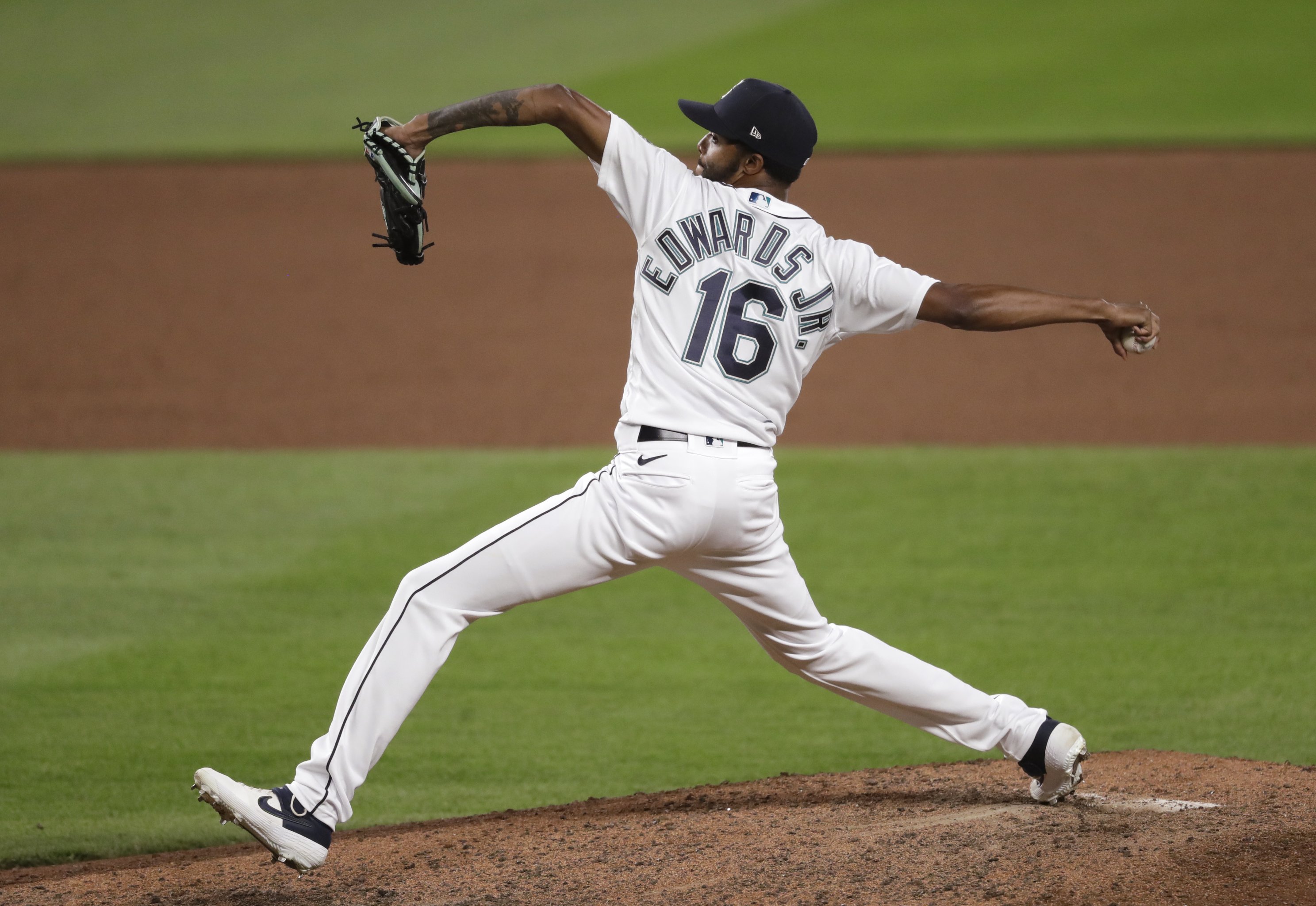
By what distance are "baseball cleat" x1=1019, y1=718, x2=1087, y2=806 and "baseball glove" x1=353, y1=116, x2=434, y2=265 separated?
205 cm

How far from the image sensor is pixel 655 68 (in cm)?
2002

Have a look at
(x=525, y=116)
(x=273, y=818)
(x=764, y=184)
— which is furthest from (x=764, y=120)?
(x=273, y=818)

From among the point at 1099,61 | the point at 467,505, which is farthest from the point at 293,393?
the point at 1099,61

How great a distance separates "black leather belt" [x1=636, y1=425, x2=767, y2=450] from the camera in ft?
11.5

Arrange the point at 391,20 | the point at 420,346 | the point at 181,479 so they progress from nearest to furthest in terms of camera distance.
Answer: the point at 181,479
the point at 420,346
the point at 391,20

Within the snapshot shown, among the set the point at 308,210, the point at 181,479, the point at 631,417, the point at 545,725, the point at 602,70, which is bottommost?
the point at 545,725

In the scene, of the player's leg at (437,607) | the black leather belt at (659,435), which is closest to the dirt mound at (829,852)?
the player's leg at (437,607)

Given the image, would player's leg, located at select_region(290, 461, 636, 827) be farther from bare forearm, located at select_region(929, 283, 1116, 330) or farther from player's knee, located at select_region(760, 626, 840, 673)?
bare forearm, located at select_region(929, 283, 1116, 330)

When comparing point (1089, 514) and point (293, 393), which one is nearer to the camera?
point (1089, 514)

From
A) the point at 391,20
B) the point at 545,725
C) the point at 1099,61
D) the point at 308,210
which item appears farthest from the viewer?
the point at 391,20

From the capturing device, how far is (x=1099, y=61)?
19.4m

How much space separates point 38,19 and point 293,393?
55.2 feet

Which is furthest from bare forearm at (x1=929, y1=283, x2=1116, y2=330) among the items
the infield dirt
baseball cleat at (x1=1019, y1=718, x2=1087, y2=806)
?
the infield dirt

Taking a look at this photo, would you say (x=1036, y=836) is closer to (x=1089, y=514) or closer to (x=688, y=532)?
(x=688, y=532)
